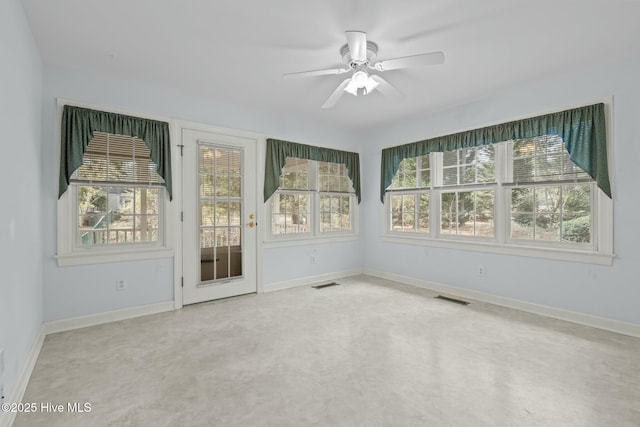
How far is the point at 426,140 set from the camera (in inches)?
194

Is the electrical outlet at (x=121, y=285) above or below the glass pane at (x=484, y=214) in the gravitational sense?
below

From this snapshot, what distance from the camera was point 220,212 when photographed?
4.36 metres

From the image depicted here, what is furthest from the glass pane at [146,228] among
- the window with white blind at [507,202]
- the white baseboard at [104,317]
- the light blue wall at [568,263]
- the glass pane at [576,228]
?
the glass pane at [576,228]

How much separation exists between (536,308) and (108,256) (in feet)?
16.2

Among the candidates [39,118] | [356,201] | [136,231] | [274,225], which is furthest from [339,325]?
[39,118]

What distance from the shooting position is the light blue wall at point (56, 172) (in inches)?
127

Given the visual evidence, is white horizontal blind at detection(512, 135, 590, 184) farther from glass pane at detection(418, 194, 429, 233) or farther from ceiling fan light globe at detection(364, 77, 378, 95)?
ceiling fan light globe at detection(364, 77, 378, 95)

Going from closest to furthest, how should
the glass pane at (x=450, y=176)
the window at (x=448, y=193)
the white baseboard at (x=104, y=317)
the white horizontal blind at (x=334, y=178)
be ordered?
the white baseboard at (x=104, y=317) < the window at (x=448, y=193) < the glass pane at (x=450, y=176) < the white horizontal blind at (x=334, y=178)

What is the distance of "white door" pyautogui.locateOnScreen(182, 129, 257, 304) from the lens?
411 centimetres

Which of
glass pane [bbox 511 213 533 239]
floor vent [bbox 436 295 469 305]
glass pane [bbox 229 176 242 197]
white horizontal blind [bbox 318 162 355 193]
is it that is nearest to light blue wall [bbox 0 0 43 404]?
glass pane [bbox 229 176 242 197]

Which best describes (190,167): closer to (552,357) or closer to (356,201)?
(356,201)

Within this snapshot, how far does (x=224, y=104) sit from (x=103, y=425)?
12.2 ft

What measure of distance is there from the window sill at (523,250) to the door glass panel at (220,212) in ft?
8.96

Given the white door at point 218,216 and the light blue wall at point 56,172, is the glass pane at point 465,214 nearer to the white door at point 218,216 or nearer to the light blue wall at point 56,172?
the light blue wall at point 56,172
